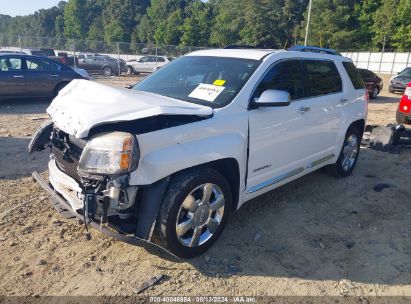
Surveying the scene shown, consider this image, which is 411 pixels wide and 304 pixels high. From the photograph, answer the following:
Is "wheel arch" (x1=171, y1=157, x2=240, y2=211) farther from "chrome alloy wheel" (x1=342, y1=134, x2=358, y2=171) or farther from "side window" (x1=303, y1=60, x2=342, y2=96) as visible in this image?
"chrome alloy wheel" (x1=342, y1=134, x2=358, y2=171)

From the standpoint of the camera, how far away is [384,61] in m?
44.5

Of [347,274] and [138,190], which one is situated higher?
[138,190]

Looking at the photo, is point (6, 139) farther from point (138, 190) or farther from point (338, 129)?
point (338, 129)

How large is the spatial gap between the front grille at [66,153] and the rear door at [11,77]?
8633 mm

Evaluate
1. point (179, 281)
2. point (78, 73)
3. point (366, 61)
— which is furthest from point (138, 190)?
point (366, 61)

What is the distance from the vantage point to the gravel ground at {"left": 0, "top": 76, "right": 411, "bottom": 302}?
3.07 meters

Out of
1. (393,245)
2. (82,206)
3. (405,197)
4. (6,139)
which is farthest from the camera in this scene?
(6,139)

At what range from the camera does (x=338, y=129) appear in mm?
5164

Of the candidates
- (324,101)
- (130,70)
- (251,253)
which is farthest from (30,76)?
(130,70)

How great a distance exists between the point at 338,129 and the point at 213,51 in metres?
2.12

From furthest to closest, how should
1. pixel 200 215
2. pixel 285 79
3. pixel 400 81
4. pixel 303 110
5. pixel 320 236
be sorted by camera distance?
pixel 400 81 < pixel 303 110 < pixel 285 79 < pixel 320 236 < pixel 200 215

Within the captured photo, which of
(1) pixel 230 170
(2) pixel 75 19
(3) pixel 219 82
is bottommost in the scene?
(1) pixel 230 170

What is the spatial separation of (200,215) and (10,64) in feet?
32.7

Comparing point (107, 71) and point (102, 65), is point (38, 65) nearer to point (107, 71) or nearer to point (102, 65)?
point (107, 71)
